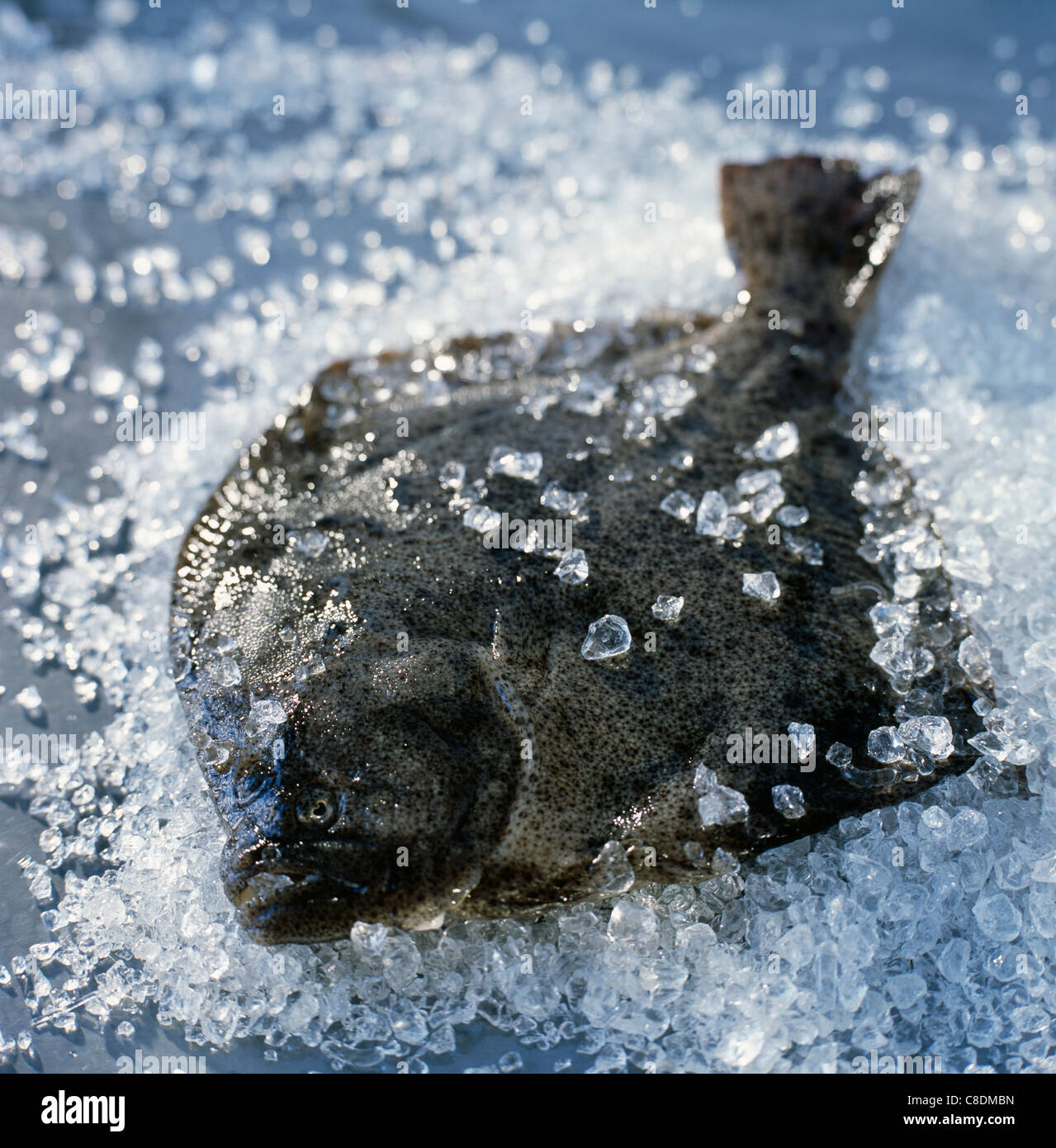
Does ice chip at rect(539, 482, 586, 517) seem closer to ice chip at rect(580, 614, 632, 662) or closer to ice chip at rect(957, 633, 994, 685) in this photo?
ice chip at rect(580, 614, 632, 662)

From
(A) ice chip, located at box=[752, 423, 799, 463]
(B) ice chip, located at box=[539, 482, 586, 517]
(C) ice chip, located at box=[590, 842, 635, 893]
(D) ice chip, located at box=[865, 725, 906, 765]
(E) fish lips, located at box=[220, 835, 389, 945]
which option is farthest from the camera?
(A) ice chip, located at box=[752, 423, 799, 463]

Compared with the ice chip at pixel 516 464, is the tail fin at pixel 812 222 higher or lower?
higher

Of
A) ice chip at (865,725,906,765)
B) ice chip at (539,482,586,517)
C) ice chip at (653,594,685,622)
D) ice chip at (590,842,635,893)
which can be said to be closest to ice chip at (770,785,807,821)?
ice chip at (865,725,906,765)

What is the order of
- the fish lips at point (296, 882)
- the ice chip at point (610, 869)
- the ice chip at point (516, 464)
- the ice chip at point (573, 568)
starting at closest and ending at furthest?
the fish lips at point (296, 882)
the ice chip at point (610, 869)
the ice chip at point (573, 568)
the ice chip at point (516, 464)

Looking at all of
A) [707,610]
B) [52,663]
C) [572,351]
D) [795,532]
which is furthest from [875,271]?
[52,663]

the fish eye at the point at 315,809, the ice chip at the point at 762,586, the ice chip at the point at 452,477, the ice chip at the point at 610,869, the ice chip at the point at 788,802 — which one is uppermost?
the ice chip at the point at 452,477

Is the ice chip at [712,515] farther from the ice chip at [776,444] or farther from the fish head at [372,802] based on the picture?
the fish head at [372,802]

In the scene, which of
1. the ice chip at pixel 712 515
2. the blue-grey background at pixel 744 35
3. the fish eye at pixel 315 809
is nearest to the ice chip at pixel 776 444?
the ice chip at pixel 712 515

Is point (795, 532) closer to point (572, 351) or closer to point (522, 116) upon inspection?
point (572, 351)
